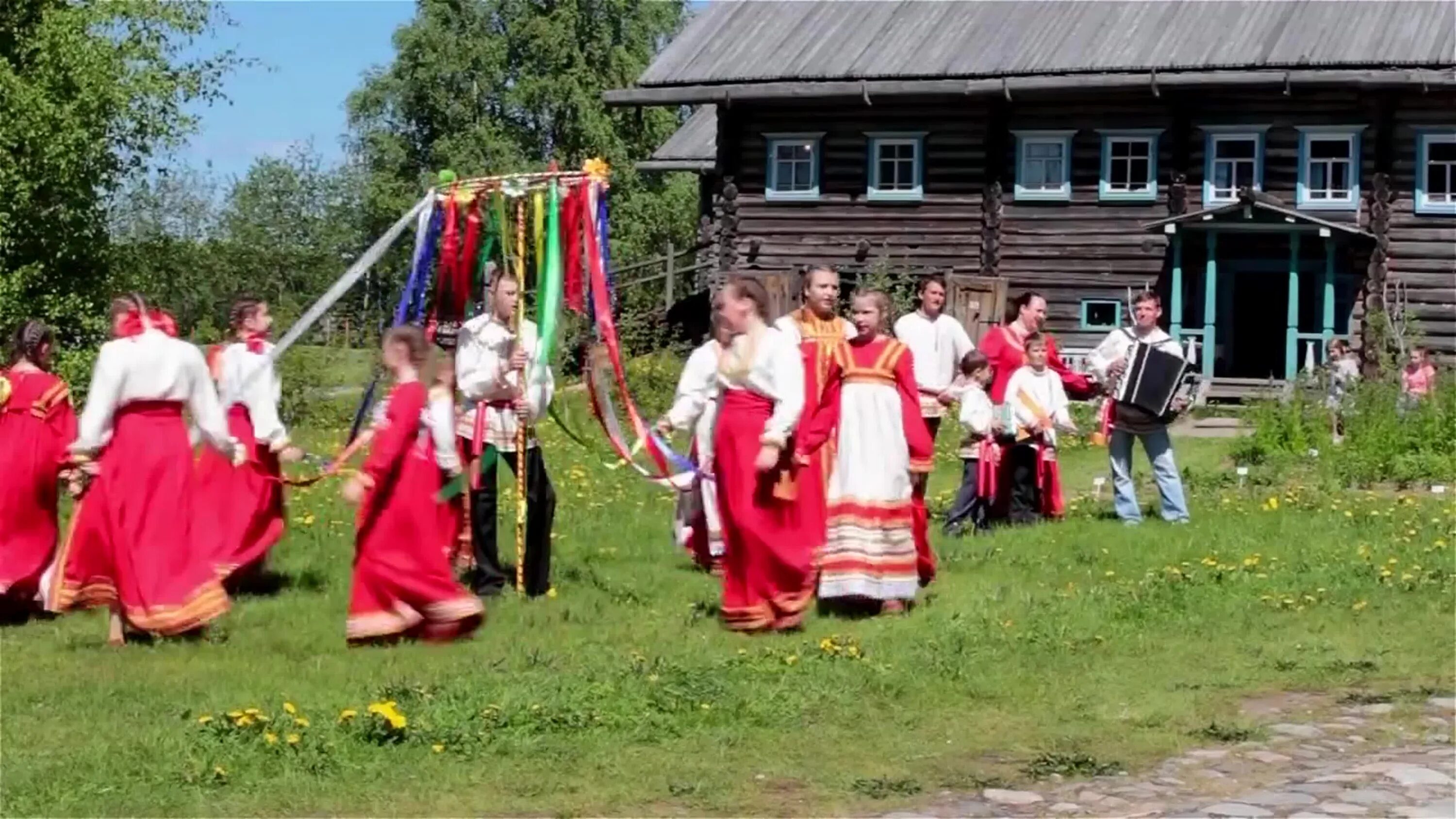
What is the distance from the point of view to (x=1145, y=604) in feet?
35.2

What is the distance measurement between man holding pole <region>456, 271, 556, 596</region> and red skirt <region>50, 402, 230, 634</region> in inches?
67.5

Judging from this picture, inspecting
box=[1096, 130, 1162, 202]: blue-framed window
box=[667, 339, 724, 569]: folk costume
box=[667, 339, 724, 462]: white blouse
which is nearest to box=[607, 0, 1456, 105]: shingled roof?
box=[1096, 130, 1162, 202]: blue-framed window

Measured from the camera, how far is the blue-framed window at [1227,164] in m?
31.4

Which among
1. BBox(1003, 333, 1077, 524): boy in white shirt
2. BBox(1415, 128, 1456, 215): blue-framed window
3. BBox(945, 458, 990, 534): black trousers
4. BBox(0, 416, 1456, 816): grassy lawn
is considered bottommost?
BBox(0, 416, 1456, 816): grassy lawn

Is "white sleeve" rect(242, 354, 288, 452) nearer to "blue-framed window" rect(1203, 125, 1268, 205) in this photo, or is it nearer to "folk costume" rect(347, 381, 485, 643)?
"folk costume" rect(347, 381, 485, 643)

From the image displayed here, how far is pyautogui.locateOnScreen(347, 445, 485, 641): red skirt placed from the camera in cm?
964

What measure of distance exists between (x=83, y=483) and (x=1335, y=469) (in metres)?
11.2

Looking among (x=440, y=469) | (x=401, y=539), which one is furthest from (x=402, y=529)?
(x=440, y=469)

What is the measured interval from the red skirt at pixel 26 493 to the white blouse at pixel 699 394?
10.7 ft

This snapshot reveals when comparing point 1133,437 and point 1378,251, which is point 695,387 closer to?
point 1133,437

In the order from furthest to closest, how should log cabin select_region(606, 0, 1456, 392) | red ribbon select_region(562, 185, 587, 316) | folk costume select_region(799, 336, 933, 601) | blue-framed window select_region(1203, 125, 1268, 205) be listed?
1. blue-framed window select_region(1203, 125, 1268, 205)
2. log cabin select_region(606, 0, 1456, 392)
3. red ribbon select_region(562, 185, 587, 316)
4. folk costume select_region(799, 336, 933, 601)

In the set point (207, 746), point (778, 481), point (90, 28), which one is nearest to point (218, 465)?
point (778, 481)

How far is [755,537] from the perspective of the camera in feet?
33.5

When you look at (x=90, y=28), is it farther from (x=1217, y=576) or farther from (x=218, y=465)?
(x=1217, y=576)
